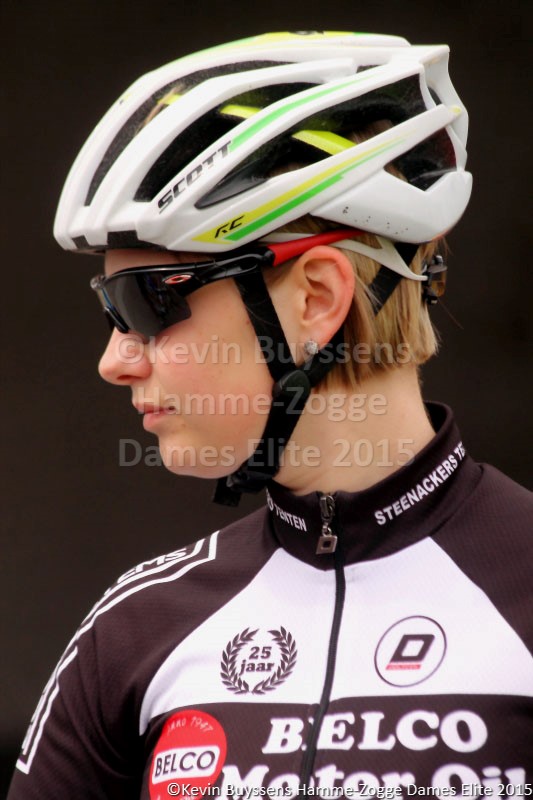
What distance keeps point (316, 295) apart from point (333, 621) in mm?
507

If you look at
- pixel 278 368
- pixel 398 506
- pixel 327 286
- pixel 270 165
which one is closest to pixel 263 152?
pixel 270 165

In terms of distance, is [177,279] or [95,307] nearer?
[177,279]

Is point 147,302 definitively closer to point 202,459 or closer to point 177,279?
point 177,279

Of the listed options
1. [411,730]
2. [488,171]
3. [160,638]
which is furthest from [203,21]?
[411,730]

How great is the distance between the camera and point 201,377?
1787 millimetres

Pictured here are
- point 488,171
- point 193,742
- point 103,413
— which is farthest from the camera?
point 103,413

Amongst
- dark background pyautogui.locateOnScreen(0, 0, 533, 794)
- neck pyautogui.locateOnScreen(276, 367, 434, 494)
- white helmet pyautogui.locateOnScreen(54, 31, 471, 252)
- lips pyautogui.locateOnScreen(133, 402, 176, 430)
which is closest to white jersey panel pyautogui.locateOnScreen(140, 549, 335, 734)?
neck pyautogui.locateOnScreen(276, 367, 434, 494)

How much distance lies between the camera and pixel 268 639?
180 centimetres

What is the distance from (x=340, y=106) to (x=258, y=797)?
3.44ft

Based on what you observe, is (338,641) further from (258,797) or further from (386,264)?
(386,264)

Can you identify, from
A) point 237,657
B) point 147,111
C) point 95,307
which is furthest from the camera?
point 95,307

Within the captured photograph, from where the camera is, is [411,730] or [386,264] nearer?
[411,730]

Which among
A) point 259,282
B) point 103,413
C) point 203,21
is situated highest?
point 203,21

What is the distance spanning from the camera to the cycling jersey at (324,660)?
5.23 feet
